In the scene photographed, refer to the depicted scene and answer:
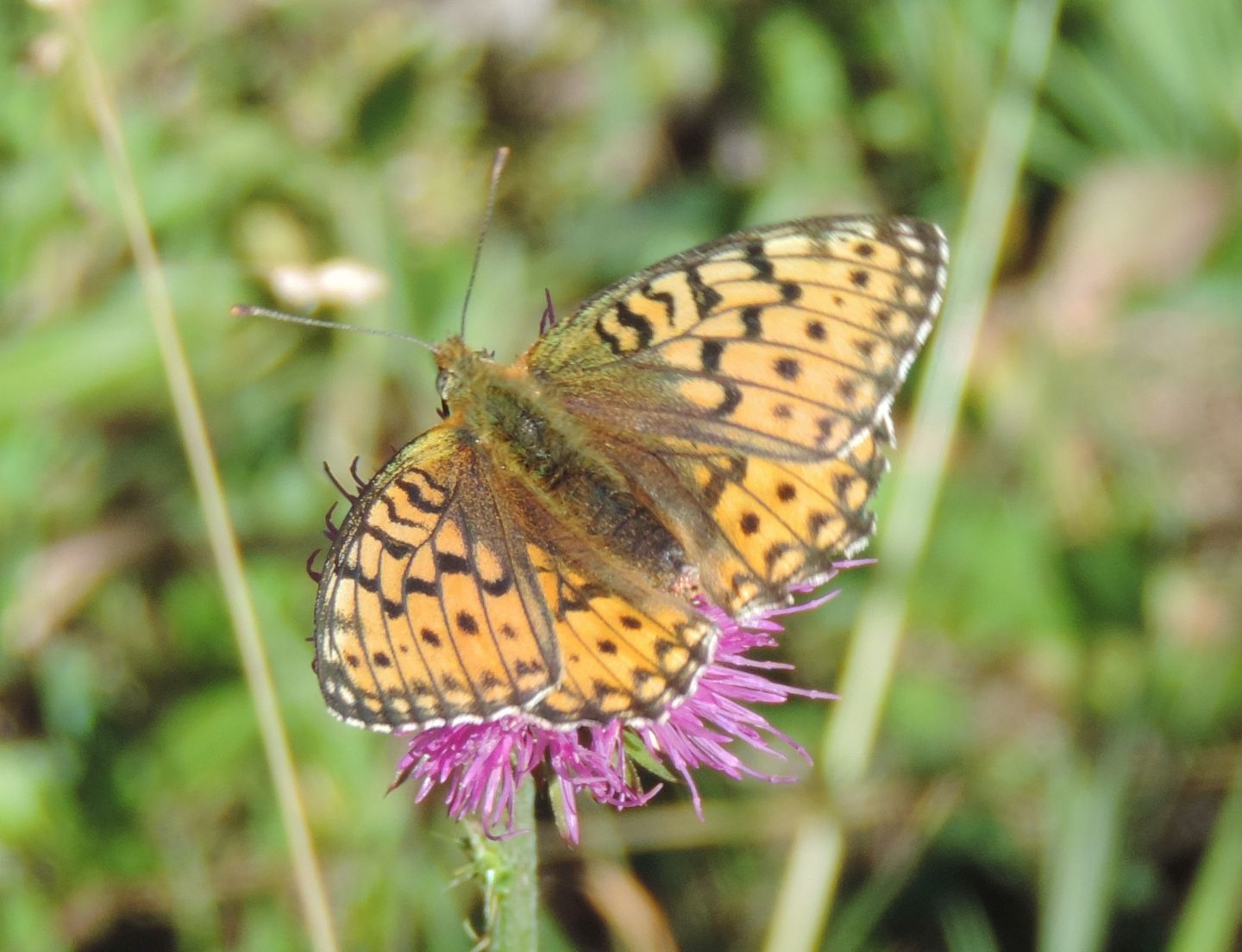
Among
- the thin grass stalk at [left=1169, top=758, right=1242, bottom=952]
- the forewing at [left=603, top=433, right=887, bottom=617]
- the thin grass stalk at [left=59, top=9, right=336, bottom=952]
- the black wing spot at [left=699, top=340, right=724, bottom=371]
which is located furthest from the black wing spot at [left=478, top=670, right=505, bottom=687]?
Answer: the thin grass stalk at [left=1169, top=758, right=1242, bottom=952]

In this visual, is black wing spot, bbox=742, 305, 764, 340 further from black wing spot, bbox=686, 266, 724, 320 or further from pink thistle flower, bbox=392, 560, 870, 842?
pink thistle flower, bbox=392, 560, 870, 842

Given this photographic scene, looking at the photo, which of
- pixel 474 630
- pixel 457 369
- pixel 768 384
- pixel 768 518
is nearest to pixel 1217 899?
pixel 768 518

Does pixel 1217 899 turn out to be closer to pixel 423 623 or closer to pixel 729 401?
pixel 729 401

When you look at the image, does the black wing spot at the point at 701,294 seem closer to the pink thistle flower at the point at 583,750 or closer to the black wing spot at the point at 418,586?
the pink thistle flower at the point at 583,750

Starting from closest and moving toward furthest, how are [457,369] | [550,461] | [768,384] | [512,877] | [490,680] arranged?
1. [490,680]
2. [512,877]
3. [768,384]
4. [550,461]
5. [457,369]

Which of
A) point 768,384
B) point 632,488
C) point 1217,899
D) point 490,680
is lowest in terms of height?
point 1217,899

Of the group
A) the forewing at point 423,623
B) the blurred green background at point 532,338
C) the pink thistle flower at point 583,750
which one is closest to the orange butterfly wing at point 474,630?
the forewing at point 423,623

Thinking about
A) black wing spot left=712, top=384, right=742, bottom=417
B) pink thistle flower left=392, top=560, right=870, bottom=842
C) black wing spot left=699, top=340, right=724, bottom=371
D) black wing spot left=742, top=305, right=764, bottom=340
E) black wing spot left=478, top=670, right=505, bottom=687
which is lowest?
pink thistle flower left=392, top=560, right=870, bottom=842

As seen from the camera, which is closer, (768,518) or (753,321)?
(768,518)
